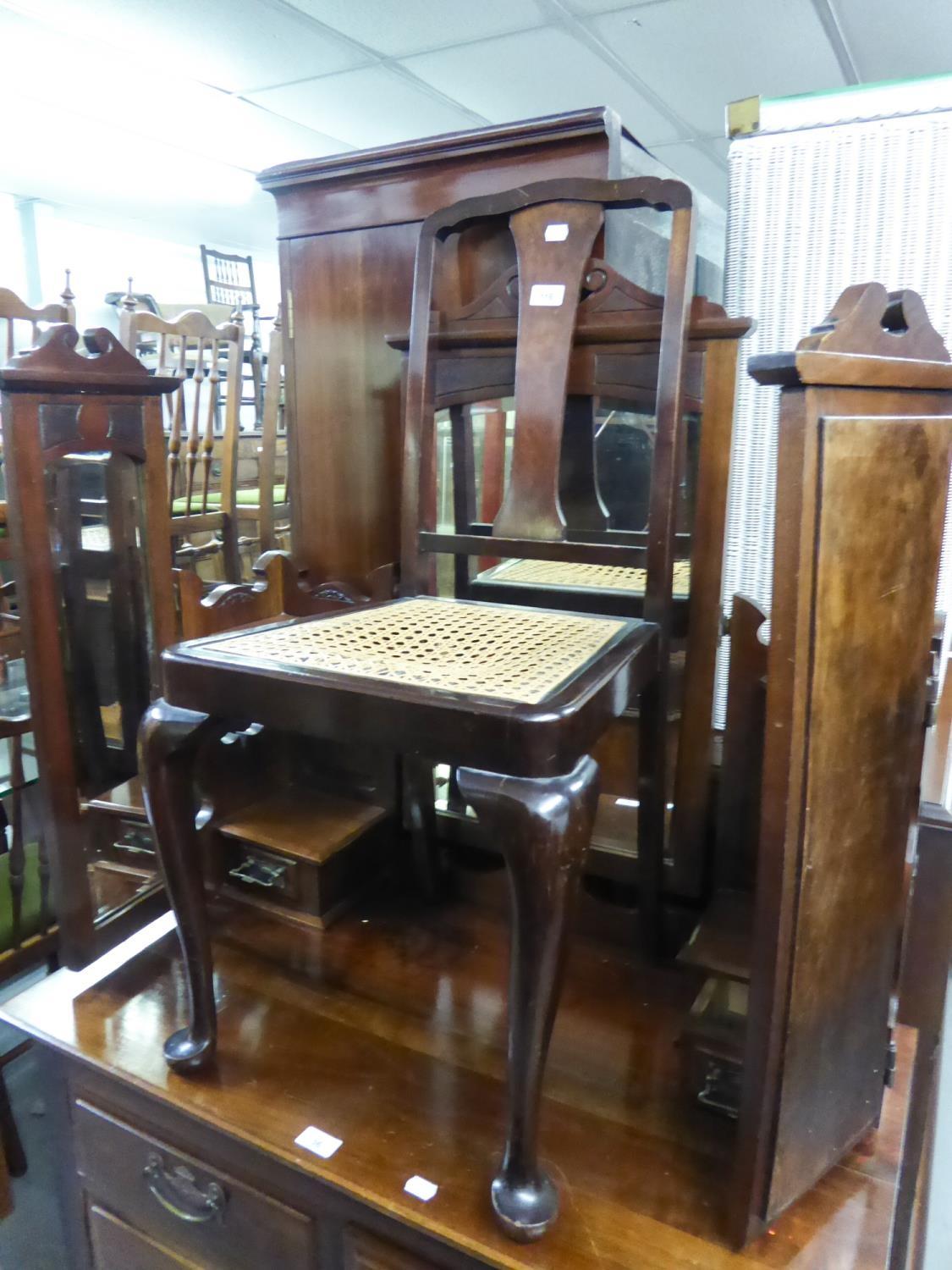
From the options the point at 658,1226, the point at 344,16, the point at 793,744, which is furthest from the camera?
the point at 344,16

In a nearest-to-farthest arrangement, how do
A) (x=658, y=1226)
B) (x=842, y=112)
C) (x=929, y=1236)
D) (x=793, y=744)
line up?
(x=793, y=744) → (x=658, y=1226) → (x=842, y=112) → (x=929, y=1236)

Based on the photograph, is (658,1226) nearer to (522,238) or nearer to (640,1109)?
(640,1109)

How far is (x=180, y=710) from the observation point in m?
0.78

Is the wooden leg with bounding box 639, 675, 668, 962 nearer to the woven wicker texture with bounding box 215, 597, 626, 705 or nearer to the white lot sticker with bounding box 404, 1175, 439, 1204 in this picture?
the woven wicker texture with bounding box 215, 597, 626, 705

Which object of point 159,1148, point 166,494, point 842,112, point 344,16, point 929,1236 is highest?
point 344,16

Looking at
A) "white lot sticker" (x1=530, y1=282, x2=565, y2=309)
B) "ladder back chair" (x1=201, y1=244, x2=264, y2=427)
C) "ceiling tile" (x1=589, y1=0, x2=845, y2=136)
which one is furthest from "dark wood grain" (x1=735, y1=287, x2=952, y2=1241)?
"ladder back chair" (x1=201, y1=244, x2=264, y2=427)

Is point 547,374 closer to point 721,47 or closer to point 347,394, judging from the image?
point 347,394

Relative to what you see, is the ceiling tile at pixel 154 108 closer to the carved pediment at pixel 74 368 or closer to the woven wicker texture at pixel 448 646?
the carved pediment at pixel 74 368

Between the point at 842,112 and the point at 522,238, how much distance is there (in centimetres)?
38

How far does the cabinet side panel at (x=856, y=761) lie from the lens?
22.6 inches

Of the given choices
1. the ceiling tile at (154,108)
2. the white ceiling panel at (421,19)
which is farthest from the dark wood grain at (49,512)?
the ceiling tile at (154,108)

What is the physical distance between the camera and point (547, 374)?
0.97 meters

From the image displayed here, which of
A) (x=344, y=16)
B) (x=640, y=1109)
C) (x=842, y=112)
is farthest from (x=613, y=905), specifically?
(x=344, y=16)

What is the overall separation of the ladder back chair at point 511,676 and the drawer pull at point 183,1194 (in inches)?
4.4
